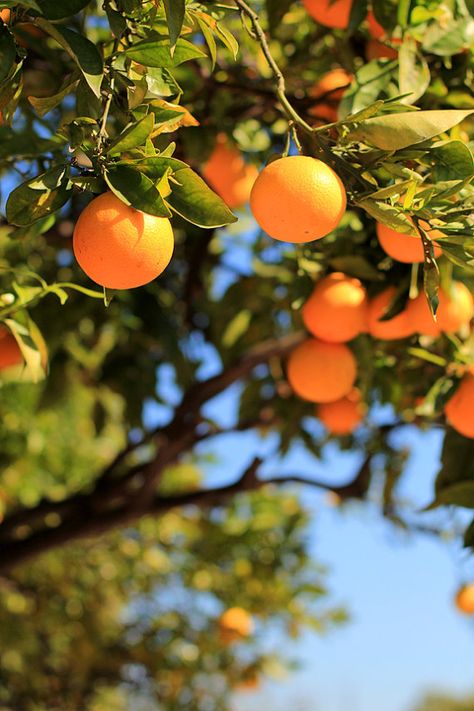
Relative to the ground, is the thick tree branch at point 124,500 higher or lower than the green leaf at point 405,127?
lower

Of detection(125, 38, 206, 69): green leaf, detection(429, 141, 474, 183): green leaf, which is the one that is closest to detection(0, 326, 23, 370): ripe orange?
detection(125, 38, 206, 69): green leaf

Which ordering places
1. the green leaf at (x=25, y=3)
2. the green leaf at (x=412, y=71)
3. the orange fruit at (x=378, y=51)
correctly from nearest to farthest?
1. the green leaf at (x=25, y=3)
2. the green leaf at (x=412, y=71)
3. the orange fruit at (x=378, y=51)

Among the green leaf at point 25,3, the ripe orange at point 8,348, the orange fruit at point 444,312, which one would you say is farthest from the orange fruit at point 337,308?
the green leaf at point 25,3

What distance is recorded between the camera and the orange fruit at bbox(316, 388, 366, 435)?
220 cm

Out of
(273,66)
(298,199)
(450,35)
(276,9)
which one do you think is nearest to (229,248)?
(276,9)

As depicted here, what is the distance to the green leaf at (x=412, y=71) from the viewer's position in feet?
4.63

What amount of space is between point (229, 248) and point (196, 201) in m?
1.85

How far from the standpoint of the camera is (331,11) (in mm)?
1572

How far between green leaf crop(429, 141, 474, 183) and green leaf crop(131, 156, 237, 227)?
32 centimetres

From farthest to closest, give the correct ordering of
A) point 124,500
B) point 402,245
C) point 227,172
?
point 124,500 < point 227,172 < point 402,245

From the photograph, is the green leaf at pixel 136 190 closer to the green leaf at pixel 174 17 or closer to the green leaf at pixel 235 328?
the green leaf at pixel 174 17

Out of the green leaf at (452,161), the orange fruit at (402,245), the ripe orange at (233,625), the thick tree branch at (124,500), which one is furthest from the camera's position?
the ripe orange at (233,625)

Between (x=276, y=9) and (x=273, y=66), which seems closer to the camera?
(x=273, y=66)

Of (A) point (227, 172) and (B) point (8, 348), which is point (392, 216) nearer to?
(B) point (8, 348)
